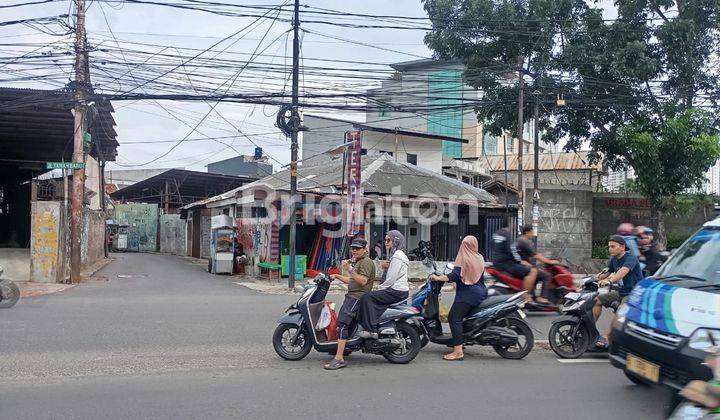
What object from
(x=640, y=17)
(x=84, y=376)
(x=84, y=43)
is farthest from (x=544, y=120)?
(x=84, y=376)

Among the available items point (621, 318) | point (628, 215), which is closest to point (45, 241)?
point (621, 318)

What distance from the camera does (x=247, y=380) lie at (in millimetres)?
6473

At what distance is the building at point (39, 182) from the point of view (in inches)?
654

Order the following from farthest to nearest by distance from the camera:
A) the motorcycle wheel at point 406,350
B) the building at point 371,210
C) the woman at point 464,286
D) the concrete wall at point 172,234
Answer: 1. the concrete wall at point 172,234
2. the building at point 371,210
3. the woman at point 464,286
4. the motorcycle wheel at point 406,350

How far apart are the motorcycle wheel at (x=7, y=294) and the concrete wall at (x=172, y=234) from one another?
936 inches

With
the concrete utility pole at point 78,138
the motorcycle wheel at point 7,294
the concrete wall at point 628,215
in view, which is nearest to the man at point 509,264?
the motorcycle wheel at point 7,294

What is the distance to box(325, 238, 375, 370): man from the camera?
701 centimetres

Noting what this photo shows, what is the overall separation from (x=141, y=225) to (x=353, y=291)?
3743 centimetres

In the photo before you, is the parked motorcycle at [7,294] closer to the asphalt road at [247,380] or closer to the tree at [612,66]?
the asphalt road at [247,380]

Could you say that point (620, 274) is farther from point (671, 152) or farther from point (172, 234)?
point (172, 234)

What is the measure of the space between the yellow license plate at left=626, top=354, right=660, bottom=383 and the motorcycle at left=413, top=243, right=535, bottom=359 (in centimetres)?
193

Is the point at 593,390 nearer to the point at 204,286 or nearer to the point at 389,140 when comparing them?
the point at 204,286

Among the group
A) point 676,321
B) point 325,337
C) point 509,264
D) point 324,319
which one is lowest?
point 325,337

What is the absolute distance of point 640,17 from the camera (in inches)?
748
